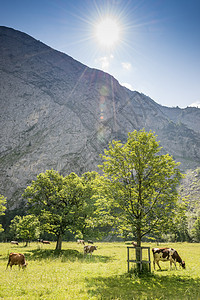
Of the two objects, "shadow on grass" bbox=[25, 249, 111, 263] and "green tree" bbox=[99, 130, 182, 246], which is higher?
"green tree" bbox=[99, 130, 182, 246]

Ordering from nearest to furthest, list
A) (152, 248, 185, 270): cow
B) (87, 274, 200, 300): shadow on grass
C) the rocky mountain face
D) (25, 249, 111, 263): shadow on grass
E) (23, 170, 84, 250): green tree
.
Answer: (87, 274, 200, 300): shadow on grass, (152, 248, 185, 270): cow, (25, 249, 111, 263): shadow on grass, (23, 170, 84, 250): green tree, the rocky mountain face

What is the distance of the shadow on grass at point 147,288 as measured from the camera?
337 inches

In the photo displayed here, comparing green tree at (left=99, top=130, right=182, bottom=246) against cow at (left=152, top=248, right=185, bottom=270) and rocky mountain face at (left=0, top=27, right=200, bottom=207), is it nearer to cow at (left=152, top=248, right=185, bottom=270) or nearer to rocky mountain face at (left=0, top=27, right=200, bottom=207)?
cow at (left=152, top=248, right=185, bottom=270)

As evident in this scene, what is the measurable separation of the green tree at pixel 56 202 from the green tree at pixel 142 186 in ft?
42.3

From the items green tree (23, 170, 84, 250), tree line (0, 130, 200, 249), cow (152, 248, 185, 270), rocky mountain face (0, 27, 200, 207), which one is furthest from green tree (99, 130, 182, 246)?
rocky mountain face (0, 27, 200, 207)

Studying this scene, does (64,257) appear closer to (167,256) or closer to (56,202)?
(56,202)

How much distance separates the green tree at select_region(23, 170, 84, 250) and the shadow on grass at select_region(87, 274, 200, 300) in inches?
623

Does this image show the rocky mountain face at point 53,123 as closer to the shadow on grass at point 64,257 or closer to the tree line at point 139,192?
the shadow on grass at point 64,257

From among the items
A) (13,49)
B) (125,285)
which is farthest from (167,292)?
(13,49)

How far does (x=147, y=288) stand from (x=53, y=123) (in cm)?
13985

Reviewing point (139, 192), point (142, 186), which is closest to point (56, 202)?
point (139, 192)

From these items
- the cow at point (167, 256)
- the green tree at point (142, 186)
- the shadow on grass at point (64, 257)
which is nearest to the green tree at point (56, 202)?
the shadow on grass at point (64, 257)

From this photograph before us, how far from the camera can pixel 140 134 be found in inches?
671

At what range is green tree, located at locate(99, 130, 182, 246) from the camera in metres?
14.7
